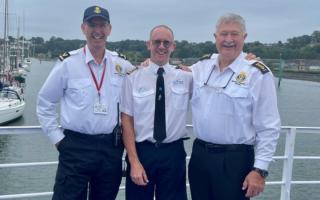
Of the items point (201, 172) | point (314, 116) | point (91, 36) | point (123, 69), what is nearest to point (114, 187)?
point (201, 172)

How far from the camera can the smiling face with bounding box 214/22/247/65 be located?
2.66 metres

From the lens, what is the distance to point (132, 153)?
9.26 feet

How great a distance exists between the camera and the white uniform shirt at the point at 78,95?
2.80 metres

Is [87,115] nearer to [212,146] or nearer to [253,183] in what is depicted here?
[212,146]

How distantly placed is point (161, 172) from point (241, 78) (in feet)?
2.55

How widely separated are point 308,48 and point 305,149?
48250mm

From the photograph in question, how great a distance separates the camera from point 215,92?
272cm

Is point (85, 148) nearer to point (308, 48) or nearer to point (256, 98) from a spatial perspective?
point (256, 98)

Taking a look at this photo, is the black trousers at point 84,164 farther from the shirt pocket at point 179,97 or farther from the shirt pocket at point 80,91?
the shirt pocket at point 179,97

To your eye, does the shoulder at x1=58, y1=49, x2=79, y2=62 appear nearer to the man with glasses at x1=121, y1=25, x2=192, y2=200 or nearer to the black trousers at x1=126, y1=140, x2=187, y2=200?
the man with glasses at x1=121, y1=25, x2=192, y2=200

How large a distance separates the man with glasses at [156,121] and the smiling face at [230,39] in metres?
0.31

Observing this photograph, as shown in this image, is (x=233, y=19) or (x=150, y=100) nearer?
(x=233, y=19)


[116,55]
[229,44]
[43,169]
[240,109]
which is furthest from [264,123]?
[43,169]

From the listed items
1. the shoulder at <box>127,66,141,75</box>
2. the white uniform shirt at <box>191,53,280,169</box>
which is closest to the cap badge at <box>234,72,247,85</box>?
the white uniform shirt at <box>191,53,280,169</box>
